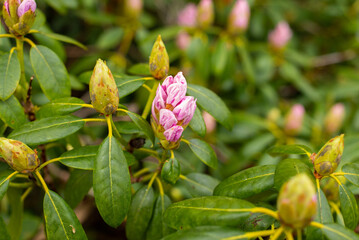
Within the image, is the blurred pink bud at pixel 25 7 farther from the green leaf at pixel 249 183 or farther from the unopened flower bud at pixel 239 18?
the unopened flower bud at pixel 239 18

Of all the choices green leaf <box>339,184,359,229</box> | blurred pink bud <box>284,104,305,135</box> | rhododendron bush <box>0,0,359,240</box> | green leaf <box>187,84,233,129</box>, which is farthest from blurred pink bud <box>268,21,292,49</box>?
green leaf <box>339,184,359,229</box>

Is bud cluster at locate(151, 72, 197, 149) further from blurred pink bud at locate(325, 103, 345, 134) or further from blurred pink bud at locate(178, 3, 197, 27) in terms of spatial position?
blurred pink bud at locate(325, 103, 345, 134)

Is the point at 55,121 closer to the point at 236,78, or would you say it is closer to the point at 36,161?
the point at 36,161

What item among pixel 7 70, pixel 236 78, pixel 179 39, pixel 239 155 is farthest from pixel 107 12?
pixel 7 70

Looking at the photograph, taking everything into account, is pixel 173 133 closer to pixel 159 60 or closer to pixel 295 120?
pixel 159 60

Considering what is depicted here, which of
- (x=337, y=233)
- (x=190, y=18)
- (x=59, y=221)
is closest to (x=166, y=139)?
(x=59, y=221)
